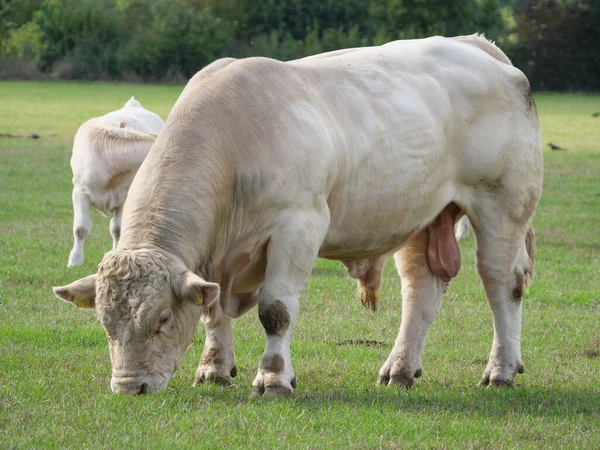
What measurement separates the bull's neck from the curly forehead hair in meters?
0.13

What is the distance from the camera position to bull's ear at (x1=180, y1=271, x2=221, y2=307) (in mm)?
5852

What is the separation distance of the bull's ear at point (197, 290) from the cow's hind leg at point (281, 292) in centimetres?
54

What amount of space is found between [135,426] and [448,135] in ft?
9.81

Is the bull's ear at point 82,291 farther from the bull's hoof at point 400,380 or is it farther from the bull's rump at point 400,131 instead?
the bull's hoof at point 400,380

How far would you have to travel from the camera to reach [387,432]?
5.75m

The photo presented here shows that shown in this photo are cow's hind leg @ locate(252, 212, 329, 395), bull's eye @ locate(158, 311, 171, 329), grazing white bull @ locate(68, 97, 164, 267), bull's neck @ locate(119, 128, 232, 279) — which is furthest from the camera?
grazing white bull @ locate(68, 97, 164, 267)

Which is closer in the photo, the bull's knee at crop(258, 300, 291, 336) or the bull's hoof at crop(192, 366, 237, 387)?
the bull's knee at crop(258, 300, 291, 336)

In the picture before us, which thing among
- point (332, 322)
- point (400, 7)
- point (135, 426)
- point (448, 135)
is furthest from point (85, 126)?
point (400, 7)

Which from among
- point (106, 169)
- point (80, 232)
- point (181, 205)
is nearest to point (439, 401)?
point (181, 205)

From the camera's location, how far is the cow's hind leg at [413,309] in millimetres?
7307

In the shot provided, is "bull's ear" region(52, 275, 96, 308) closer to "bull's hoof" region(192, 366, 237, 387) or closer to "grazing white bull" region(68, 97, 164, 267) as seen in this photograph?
"bull's hoof" region(192, 366, 237, 387)

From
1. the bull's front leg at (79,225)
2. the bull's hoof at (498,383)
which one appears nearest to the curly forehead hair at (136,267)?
the bull's hoof at (498,383)

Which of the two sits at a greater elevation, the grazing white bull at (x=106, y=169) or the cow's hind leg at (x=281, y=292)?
the cow's hind leg at (x=281, y=292)

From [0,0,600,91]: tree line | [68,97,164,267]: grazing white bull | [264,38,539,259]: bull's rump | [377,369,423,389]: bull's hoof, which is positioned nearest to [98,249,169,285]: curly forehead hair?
[264,38,539,259]: bull's rump
